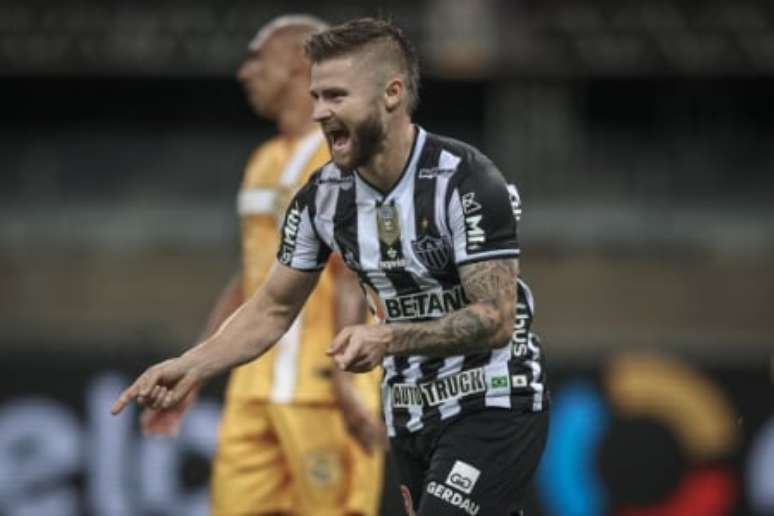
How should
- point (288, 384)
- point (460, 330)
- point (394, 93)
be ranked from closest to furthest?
point (460, 330), point (394, 93), point (288, 384)

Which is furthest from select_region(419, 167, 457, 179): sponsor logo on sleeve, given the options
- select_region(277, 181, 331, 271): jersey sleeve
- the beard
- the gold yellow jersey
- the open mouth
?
the gold yellow jersey

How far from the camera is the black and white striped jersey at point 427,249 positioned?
4965 mm

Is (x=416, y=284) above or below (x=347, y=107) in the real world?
below

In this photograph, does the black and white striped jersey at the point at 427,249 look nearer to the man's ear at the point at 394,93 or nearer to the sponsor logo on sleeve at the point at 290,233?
the sponsor logo on sleeve at the point at 290,233

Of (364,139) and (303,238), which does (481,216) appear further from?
(303,238)

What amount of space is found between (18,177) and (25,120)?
221 cm

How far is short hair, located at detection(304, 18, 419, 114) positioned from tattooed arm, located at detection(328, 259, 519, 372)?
0.61m

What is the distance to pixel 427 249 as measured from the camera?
5.09m

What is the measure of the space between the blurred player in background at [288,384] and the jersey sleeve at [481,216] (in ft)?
6.17

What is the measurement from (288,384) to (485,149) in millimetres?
13747

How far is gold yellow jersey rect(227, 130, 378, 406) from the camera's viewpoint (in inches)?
275

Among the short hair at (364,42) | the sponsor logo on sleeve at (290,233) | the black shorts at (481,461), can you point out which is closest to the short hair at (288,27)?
the sponsor logo on sleeve at (290,233)

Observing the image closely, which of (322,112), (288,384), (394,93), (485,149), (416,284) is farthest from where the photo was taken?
(485,149)

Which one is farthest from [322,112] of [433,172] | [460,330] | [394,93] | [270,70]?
[270,70]
